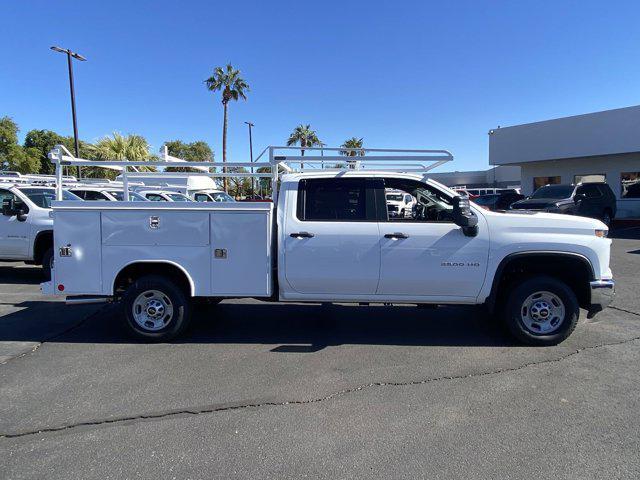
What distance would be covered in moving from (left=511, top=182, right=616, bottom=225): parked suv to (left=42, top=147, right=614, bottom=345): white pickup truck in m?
11.0

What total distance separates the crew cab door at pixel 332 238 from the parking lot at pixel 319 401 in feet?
2.53

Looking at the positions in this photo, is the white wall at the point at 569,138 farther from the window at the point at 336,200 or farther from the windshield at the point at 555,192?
the window at the point at 336,200

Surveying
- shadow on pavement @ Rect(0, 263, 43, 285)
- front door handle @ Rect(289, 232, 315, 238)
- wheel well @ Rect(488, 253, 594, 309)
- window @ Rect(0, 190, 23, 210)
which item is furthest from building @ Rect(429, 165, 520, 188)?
front door handle @ Rect(289, 232, 315, 238)

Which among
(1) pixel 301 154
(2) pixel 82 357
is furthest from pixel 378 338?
(2) pixel 82 357

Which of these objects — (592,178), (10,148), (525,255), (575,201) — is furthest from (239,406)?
(10,148)

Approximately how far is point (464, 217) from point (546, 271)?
1351 millimetres

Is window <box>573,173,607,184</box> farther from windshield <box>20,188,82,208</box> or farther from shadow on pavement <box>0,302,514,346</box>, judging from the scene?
windshield <box>20,188,82,208</box>

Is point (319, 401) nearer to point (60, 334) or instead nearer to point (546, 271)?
point (546, 271)

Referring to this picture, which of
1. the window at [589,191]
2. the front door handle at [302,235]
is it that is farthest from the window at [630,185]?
the front door handle at [302,235]

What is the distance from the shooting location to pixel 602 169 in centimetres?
2186

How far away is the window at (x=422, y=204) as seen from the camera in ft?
16.9

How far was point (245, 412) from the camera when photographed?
370 cm

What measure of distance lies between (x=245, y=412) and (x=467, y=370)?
2259 mm

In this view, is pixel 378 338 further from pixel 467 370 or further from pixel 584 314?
pixel 584 314
